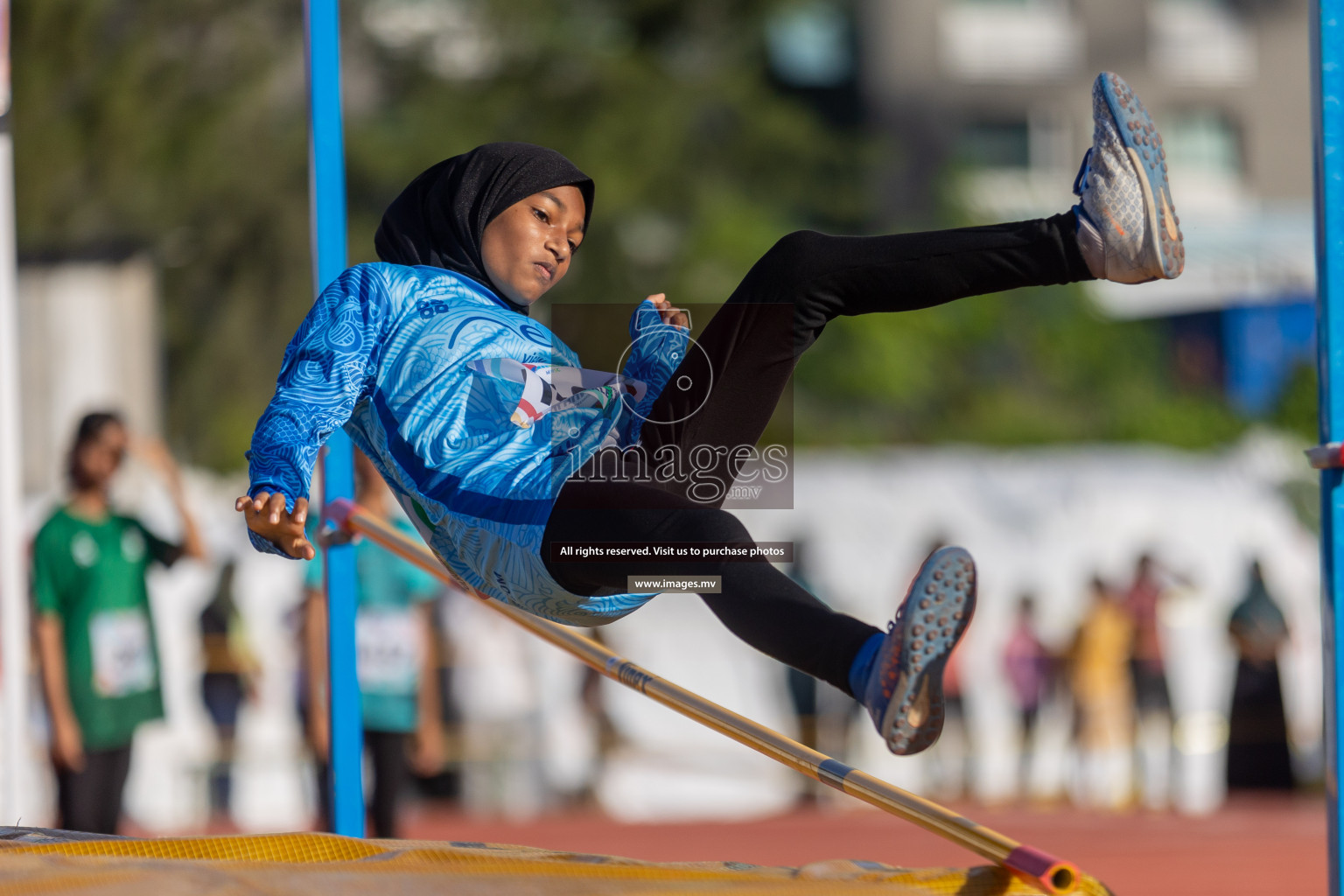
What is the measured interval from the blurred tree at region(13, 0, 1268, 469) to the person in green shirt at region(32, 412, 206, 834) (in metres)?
4.34

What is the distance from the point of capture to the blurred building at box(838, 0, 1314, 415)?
22.1 metres

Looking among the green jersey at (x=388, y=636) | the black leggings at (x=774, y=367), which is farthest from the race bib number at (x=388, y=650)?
the black leggings at (x=774, y=367)

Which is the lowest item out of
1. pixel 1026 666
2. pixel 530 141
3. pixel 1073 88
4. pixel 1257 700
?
pixel 1257 700

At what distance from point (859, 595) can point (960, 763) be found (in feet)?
3.25

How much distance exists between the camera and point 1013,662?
7.79 m

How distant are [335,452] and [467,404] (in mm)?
1070

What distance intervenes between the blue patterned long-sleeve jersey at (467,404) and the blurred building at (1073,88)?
18480mm

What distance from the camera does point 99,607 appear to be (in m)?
4.34

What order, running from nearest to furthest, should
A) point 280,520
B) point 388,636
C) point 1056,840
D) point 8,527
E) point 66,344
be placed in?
point 280,520, point 8,527, point 388,636, point 1056,840, point 66,344

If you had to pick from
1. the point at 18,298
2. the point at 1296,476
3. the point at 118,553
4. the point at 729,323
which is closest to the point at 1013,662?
the point at 1296,476

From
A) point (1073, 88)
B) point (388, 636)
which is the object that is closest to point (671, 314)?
point (388, 636)

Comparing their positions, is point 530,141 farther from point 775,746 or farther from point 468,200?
point 775,746

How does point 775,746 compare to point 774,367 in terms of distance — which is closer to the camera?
point 774,367

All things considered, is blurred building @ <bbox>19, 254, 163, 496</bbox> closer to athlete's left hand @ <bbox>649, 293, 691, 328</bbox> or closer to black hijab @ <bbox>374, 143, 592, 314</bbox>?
black hijab @ <bbox>374, 143, 592, 314</bbox>
